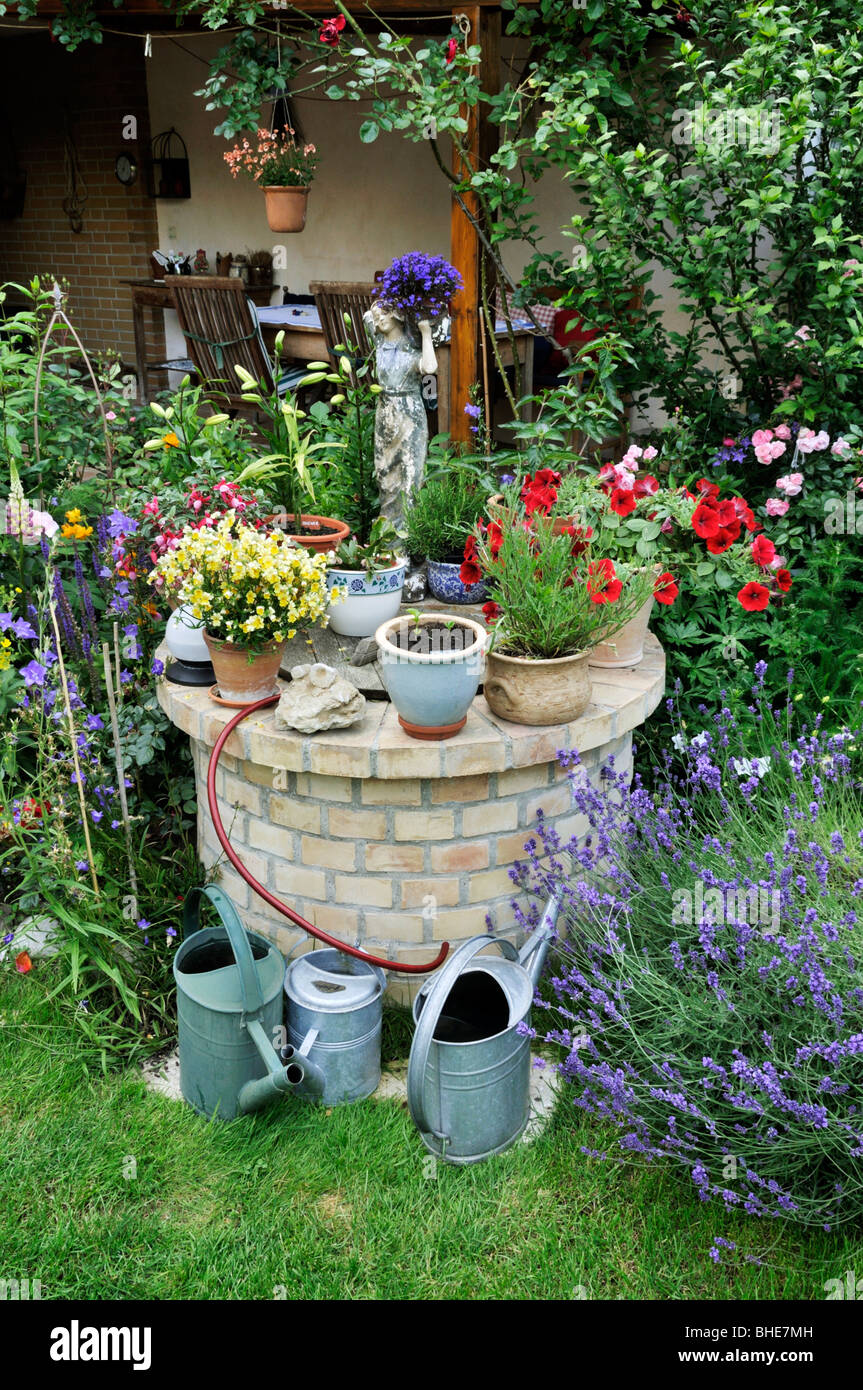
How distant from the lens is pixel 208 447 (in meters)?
3.37

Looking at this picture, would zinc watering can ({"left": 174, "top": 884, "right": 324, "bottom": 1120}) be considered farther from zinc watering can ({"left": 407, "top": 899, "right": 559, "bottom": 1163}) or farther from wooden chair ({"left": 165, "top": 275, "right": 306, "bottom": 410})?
wooden chair ({"left": 165, "top": 275, "right": 306, "bottom": 410})

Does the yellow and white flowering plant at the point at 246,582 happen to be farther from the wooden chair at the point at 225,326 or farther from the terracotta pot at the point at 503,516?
the wooden chair at the point at 225,326

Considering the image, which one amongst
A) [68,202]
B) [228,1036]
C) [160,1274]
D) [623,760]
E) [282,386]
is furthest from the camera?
[68,202]

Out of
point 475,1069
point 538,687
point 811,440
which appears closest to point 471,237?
point 811,440

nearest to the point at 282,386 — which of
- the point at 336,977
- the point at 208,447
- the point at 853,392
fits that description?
the point at 208,447

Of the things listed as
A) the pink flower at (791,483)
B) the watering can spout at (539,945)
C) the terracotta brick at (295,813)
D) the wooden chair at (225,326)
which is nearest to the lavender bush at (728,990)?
the watering can spout at (539,945)

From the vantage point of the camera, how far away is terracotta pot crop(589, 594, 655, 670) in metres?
2.89

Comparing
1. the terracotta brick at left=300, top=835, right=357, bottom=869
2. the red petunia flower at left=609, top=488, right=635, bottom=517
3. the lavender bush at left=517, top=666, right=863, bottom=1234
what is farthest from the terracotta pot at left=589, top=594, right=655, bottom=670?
the terracotta brick at left=300, top=835, right=357, bottom=869

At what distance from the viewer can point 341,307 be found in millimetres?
4930

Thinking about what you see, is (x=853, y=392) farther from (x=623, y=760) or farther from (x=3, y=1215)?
(x=3, y=1215)

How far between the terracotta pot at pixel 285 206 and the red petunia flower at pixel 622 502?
3.32 meters

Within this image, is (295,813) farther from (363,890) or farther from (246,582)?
(246,582)

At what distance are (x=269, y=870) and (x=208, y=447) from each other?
139cm

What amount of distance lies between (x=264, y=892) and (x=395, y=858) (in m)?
0.33
